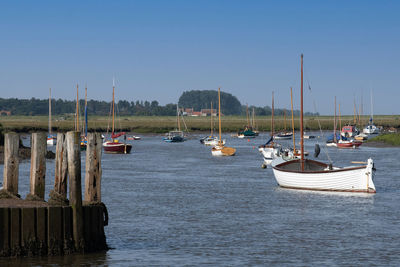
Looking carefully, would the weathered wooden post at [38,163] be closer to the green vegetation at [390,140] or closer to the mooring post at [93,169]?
the mooring post at [93,169]

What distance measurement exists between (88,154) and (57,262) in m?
3.22

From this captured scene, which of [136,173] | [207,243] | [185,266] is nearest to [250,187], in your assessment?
[136,173]

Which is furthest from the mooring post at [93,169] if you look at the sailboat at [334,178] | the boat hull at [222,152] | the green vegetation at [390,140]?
the green vegetation at [390,140]

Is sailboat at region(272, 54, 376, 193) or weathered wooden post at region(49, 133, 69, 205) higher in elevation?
weathered wooden post at region(49, 133, 69, 205)

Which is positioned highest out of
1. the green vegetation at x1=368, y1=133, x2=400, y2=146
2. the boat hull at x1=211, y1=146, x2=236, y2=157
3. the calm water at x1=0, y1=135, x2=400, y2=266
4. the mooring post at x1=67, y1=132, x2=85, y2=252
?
the mooring post at x1=67, y1=132, x2=85, y2=252

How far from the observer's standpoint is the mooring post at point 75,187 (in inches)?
742

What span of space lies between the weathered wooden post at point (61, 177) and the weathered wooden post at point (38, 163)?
0.65 m

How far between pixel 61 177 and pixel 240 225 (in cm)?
1031

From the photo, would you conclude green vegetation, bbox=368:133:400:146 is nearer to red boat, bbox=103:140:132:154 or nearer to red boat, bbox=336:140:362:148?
red boat, bbox=336:140:362:148

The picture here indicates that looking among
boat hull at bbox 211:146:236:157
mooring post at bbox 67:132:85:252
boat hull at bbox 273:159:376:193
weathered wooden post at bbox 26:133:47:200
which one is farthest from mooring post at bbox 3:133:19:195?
boat hull at bbox 211:146:236:157

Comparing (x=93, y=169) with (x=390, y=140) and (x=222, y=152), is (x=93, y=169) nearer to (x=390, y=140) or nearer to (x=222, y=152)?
(x=222, y=152)

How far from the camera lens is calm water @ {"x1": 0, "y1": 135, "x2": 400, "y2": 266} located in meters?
21.5

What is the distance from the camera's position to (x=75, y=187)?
745 inches

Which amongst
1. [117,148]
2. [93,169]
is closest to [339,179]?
[93,169]
